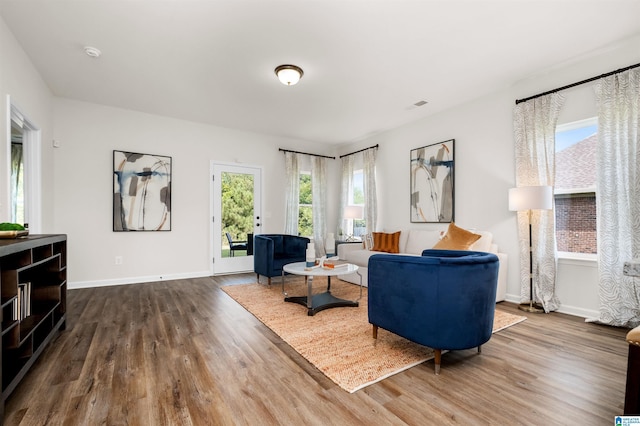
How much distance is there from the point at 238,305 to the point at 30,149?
3069mm

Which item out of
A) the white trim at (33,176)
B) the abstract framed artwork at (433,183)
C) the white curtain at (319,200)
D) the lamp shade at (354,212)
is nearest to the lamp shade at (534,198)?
the abstract framed artwork at (433,183)

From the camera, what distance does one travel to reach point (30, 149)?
141 inches

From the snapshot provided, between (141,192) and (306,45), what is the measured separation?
361 cm

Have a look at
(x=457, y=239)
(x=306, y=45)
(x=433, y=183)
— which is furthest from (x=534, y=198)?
(x=306, y=45)

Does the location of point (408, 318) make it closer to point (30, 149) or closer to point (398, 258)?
point (398, 258)

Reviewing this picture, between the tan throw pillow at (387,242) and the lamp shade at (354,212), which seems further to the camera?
the lamp shade at (354,212)

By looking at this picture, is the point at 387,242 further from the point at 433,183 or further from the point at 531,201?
the point at 531,201

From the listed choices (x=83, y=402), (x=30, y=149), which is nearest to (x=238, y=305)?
(x=83, y=402)

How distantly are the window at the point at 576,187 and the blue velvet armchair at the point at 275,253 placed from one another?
136 inches

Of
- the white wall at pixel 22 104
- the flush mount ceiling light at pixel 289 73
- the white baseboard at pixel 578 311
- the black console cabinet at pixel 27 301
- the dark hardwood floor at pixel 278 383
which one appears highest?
the flush mount ceiling light at pixel 289 73

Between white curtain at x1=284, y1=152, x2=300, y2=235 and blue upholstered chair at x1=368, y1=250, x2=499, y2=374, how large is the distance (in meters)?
4.24

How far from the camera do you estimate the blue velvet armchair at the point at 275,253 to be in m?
4.55

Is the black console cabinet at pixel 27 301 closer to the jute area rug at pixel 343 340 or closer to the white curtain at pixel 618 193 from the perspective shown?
the jute area rug at pixel 343 340

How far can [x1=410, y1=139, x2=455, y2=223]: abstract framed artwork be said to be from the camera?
4643 millimetres
